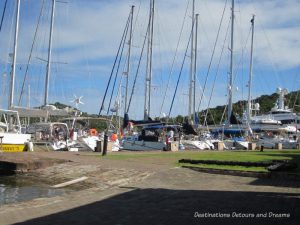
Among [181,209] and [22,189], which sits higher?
[181,209]

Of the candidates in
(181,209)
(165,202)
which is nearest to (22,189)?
(165,202)

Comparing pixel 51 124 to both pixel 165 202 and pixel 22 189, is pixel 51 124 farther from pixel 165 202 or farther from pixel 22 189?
pixel 165 202

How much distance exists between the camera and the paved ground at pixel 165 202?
34.4 ft

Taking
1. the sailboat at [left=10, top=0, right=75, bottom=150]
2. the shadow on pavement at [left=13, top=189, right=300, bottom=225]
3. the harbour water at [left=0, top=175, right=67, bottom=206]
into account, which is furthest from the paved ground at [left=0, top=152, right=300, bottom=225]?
the sailboat at [left=10, top=0, right=75, bottom=150]

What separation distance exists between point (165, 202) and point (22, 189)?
23.6 feet

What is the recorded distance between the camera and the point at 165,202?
12.6 metres

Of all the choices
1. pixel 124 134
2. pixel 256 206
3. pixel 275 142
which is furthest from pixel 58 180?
pixel 275 142

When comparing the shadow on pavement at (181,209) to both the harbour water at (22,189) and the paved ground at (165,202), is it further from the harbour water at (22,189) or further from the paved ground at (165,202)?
the harbour water at (22,189)

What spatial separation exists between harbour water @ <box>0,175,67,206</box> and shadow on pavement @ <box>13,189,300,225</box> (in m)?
3.41

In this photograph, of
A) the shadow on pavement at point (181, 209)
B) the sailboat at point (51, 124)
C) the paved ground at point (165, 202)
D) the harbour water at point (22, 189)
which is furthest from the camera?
the sailboat at point (51, 124)

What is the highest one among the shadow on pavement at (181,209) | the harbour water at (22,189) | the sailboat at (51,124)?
the sailboat at (51,124)

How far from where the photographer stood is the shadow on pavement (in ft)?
33.7

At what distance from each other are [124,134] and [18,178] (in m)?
31.5

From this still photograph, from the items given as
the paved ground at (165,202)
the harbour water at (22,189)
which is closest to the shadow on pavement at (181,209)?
the paved ground at (165,202)
